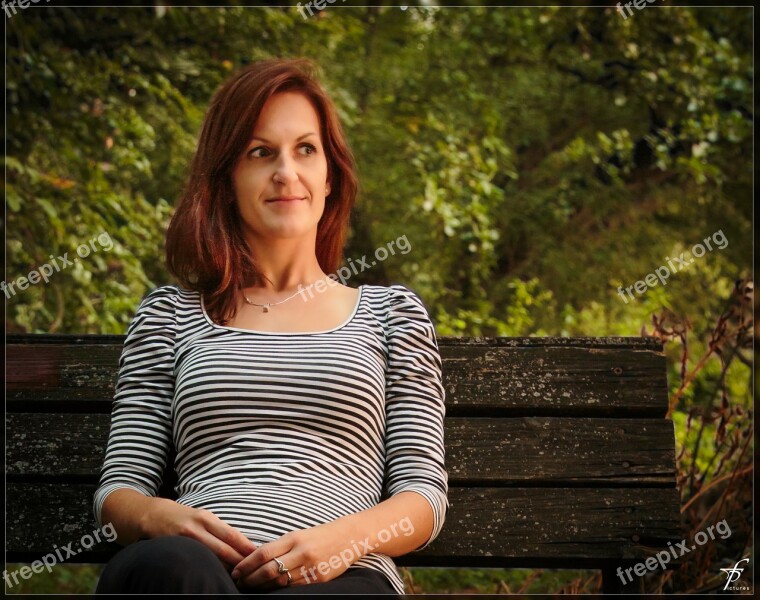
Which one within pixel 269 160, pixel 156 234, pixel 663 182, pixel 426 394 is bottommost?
pixel 426 394

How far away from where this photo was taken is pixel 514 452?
224 cm

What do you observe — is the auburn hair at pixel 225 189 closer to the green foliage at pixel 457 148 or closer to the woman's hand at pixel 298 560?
the woman's hand at pixel 298 560

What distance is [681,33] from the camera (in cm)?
566

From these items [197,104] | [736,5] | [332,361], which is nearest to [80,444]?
[332,361]

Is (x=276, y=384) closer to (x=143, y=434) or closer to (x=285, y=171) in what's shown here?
(x=143, y=434)

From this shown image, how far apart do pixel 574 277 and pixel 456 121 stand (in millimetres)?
1790

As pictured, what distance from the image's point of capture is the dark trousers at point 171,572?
4.58 feet

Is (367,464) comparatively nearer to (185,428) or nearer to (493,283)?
(185,428)

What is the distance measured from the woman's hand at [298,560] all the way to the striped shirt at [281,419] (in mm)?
83

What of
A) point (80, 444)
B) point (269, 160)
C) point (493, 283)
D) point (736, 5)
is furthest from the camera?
point (493, 283)
